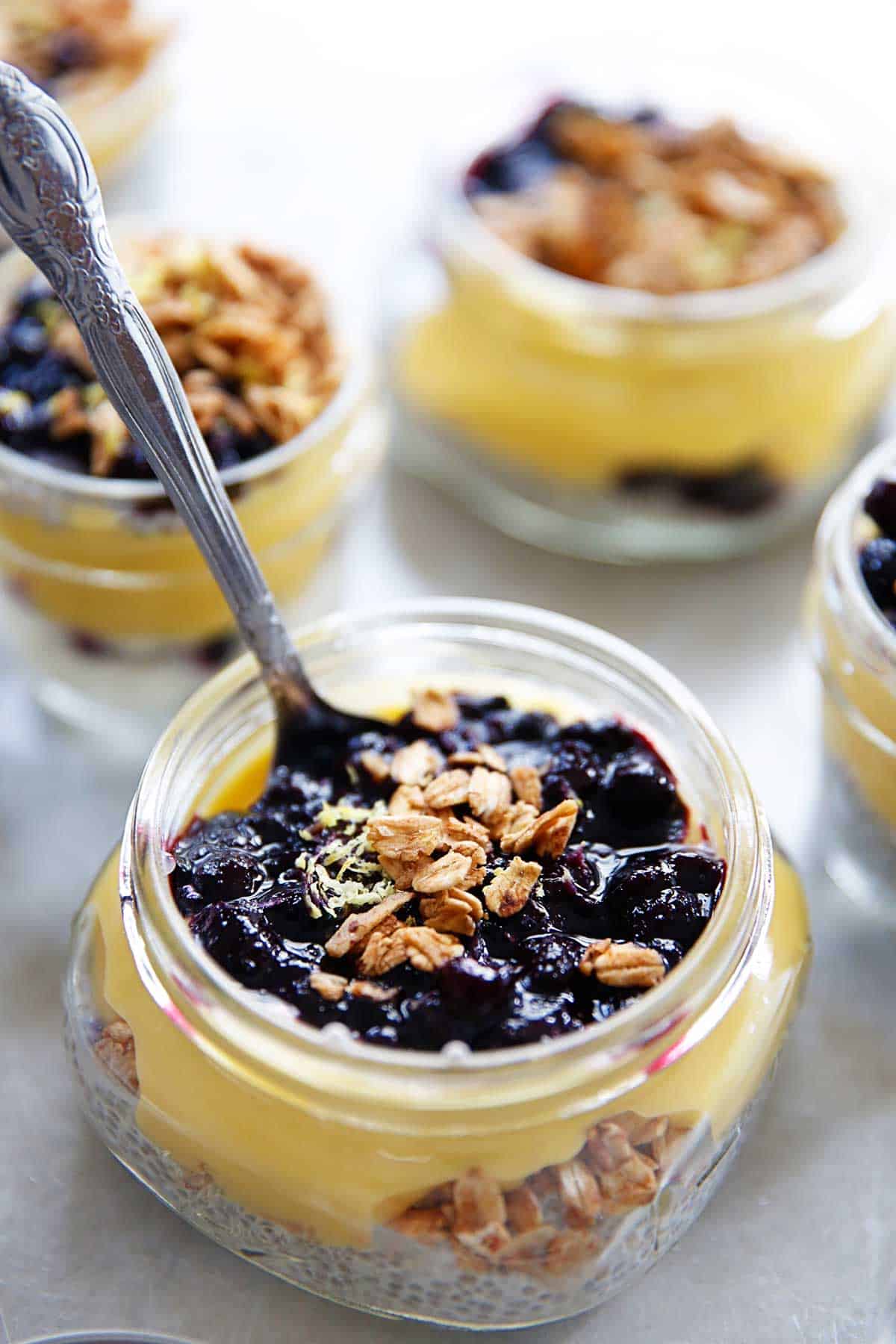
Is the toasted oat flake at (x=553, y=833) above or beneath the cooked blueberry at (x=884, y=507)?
beneath

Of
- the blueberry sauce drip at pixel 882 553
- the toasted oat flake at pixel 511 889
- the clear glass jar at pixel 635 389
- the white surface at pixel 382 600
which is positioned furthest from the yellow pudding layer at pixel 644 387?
the toasted oat flake at pixel 511 889

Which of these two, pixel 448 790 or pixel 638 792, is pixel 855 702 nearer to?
pixel 638 792

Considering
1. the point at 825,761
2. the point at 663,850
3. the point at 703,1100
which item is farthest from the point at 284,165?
the point at 703,1100

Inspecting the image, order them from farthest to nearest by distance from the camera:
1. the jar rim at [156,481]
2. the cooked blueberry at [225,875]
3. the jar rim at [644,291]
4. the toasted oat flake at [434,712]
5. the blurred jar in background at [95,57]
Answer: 1. the blurred jar in background at [95,57]
2. the jar rim at [644,291]
3. the jar rim at [156,481]
4. the toasted oat flake at [434,712]
5. the cooked blueberry at [225,875]

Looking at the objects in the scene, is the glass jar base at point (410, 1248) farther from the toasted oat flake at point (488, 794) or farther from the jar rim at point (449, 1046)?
the toasted oat flake at point (488, 794)

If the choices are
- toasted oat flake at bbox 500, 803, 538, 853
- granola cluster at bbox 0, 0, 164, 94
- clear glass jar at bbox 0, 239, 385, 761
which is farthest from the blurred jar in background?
toasted oat flake at bbox 500, 803, 538, 853

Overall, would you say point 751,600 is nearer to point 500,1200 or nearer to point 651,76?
point 651,76

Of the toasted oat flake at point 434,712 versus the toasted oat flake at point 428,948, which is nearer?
the toasted oat flake at point 428,948
